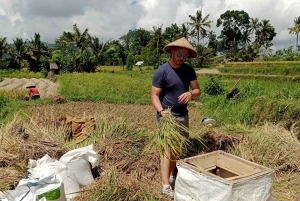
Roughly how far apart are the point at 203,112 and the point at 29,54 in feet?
84.4

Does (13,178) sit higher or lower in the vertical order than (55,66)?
lower

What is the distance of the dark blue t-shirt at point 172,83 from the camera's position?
9.00 feet

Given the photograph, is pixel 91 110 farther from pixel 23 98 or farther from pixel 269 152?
pixel 269 152

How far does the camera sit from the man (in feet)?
8.91

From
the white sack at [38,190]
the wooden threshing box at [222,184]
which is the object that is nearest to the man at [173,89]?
the wooden threshing box at [222,184]

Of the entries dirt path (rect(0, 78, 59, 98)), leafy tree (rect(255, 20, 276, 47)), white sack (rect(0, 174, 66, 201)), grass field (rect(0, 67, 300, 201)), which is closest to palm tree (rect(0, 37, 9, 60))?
dirt path (rect(0, 78, 59, 98))

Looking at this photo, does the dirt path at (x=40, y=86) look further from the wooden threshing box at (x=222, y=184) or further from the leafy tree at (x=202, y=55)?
the leafy tree at (x=202, y=55)

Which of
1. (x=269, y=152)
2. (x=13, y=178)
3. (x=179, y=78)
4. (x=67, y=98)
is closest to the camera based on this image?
(x=13, y=178)

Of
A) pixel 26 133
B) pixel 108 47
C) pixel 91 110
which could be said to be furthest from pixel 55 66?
pixel 26 133

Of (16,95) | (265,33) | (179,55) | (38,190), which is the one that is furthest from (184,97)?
(265,33)

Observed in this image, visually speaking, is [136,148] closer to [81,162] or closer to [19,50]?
[81,162]

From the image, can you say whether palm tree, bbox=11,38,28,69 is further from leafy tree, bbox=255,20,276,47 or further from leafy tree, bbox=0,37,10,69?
leafy tree, bbox=255,20,276,47

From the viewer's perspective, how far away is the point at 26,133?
3527 mm

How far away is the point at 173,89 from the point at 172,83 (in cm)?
6
